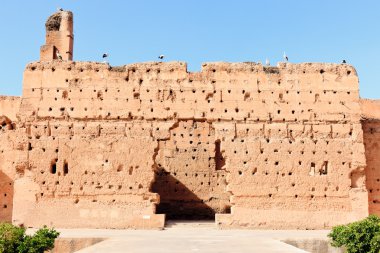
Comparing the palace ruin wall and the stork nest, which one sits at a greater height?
the stork nest

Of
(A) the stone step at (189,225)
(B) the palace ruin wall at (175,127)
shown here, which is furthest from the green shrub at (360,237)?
(A) the stone step at (189,225)

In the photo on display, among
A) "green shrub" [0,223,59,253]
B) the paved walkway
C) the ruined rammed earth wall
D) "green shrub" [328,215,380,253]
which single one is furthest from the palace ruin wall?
"green shrub" [0,223,59,253]

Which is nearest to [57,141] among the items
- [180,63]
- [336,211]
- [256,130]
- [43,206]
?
[43,206]

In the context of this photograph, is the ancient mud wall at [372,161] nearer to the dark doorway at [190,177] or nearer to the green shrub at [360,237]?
the dark doorway at [190,177]

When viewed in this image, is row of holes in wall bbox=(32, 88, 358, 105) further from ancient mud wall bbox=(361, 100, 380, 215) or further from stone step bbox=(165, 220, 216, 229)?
stone step bbox=(165, 220, 216, 229)

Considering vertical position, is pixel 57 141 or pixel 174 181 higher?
pixel 57 141

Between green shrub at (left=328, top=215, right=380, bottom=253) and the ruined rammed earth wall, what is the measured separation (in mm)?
4447

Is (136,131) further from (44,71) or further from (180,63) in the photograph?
(44,71)

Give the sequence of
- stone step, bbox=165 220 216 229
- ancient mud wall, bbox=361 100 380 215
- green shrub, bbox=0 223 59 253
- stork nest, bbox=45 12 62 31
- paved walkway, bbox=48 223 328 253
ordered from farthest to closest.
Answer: stork nest, bbox=45 12 62 31
ancient mud wall, bbox=361 100 380 215
stone step, bbox=165 220 216 229
green shrub, bbox=0 223 59 253
paved walkway, bbox=48 223 328 253

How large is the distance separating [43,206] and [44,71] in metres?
4.84

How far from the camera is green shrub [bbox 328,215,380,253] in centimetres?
1176

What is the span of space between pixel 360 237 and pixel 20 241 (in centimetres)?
803

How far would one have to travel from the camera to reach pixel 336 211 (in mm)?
16984

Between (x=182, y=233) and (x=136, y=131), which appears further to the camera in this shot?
(x=136, y=131)
